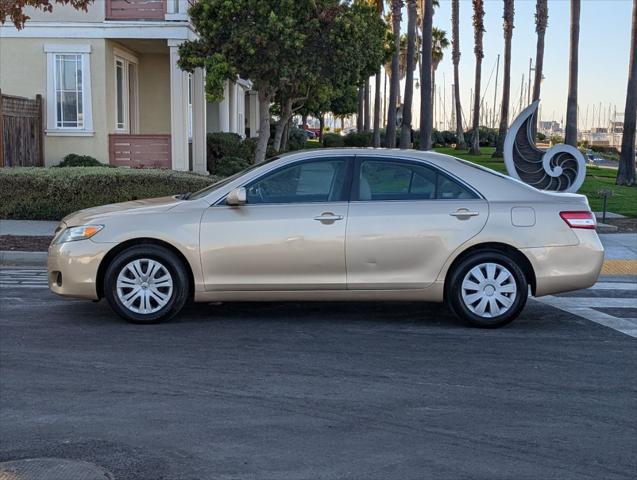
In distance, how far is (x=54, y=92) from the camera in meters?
20.3

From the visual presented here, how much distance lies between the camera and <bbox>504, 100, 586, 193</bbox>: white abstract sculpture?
14195mm

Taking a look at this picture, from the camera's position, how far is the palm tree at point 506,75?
4575 cm

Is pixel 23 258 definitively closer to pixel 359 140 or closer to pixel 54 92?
pixel 54 92

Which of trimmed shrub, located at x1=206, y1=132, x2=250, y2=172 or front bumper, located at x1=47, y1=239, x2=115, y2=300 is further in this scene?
trimmed shrub, located at x1=206, y1=132, x2=250, y2=172

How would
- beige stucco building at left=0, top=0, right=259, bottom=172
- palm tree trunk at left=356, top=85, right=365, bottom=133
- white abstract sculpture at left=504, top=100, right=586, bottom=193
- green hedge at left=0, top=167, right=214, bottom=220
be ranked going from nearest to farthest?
white abstract sculpture at left=504, top=100, right=586, bottom=193 → green hedge at left=0, top=167, right=214, bottom=220 → beige stucco building at left=0, top=0, right=259, bottom=172 → palm tree trunk at left=356, top=85, right=365, bottom=133

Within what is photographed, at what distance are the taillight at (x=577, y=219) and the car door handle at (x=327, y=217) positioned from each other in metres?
2.10

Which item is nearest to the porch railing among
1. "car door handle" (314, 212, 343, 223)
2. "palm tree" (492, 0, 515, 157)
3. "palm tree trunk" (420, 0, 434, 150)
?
"palm tree trunk" (420, 0, 434, 150)

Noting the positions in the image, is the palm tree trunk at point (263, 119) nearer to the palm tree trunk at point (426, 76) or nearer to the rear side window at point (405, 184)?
the palm tree trunk at point (426, 76)

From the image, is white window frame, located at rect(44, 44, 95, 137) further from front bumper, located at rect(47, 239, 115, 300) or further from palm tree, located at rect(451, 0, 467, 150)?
palm tree, located at rect(451, 0, 467, 150)

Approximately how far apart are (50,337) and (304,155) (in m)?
2.81

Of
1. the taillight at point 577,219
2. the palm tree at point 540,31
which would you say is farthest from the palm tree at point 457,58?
the taillight at point 577,219

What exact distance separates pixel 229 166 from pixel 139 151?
3625mm

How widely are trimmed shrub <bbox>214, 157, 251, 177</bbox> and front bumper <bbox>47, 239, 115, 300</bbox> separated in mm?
15289

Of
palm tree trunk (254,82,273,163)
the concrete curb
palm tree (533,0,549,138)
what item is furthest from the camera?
palm tree (533,0,549,138)
